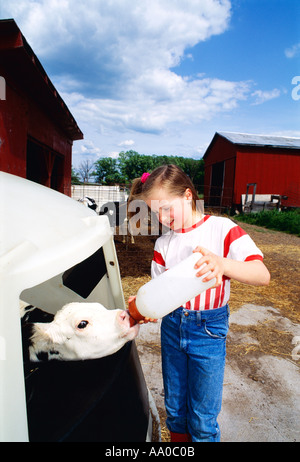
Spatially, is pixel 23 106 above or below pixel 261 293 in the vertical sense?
above

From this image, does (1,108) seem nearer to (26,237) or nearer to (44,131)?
(44,131)

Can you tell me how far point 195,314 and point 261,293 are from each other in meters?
3.67

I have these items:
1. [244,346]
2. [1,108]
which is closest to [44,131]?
[1,108]

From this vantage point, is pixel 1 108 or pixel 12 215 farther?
pixel 1 108

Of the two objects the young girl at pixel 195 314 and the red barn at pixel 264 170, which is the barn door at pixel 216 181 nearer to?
the red barn at pixel 264 170

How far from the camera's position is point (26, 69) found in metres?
3.80

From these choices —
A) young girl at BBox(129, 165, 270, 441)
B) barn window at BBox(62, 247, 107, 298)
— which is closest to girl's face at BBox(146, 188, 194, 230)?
young girl at BBox(129, 165, 270, 441)

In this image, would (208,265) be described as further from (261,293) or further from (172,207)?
(261,293)

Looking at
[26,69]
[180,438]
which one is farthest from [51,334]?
[26,69]

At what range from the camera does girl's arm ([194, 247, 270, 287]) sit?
101 centimetres

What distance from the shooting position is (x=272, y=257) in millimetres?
7094

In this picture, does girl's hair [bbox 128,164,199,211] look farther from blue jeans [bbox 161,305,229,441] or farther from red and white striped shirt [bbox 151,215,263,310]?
blue jeans [bbox 161,305,229,441]

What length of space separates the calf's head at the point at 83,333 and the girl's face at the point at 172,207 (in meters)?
0.50
